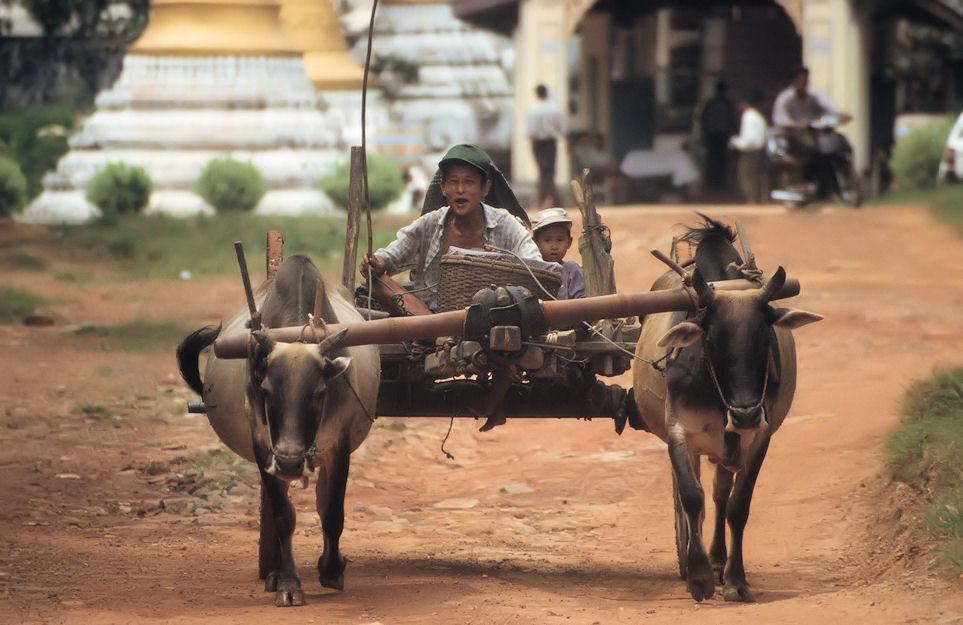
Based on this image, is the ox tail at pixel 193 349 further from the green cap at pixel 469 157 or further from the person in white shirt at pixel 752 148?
the person in white shirt at pixel 752 148

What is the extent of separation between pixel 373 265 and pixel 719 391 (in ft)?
5.13

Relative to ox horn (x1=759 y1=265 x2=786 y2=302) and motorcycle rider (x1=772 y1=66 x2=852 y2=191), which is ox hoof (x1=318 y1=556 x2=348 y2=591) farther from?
motorcycle rider (x1=772 y1=66 x2=852 y2=191)

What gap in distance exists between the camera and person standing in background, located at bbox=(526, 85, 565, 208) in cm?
2038

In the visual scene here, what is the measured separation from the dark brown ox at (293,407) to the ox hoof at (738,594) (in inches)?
59.7

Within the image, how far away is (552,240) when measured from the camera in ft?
23.3

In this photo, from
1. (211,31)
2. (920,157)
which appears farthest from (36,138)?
(920,157)

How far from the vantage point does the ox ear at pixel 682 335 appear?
5.42m

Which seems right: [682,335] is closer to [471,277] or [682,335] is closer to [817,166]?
[471,277]

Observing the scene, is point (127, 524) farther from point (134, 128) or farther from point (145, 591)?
point (134, 128)

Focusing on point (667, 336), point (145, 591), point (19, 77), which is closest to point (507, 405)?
point (667, 336)

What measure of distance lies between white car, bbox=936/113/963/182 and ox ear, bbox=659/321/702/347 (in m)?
15.4

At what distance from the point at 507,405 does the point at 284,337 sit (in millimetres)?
1311

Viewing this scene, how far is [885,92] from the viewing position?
24578mm

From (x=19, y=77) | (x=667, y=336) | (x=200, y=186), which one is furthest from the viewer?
(x=19, y=77)
